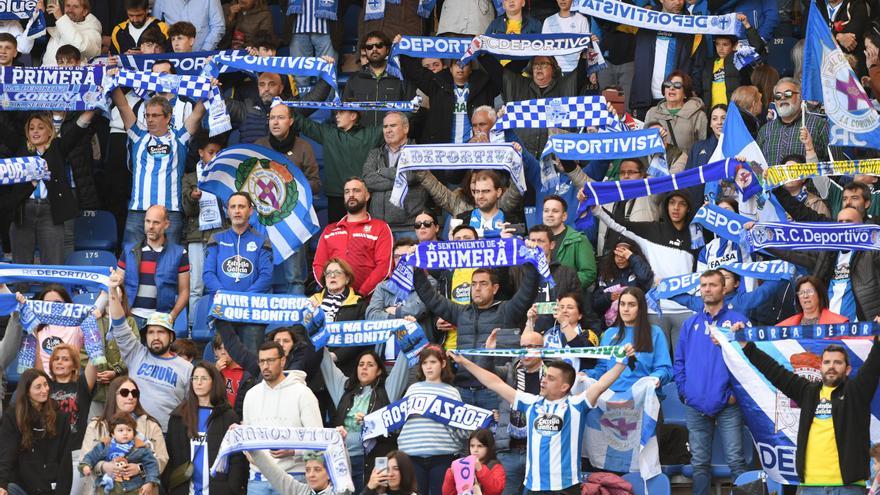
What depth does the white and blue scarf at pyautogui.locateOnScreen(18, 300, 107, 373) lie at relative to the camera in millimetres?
14641

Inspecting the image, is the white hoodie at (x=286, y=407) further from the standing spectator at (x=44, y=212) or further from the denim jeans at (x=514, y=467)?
the standing spectator at (x=44, y=212)

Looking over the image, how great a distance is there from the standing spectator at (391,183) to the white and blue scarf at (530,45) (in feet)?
4.10

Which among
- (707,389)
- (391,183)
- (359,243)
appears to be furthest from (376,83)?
(707,389)

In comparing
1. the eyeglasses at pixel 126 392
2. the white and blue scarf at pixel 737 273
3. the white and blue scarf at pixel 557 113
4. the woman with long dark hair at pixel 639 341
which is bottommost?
the eyeglasses at pixel 126 392

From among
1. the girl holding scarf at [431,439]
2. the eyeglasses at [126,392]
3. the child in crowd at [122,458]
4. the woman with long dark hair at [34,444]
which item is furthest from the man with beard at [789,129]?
the woman with long dark hair at [34,444]

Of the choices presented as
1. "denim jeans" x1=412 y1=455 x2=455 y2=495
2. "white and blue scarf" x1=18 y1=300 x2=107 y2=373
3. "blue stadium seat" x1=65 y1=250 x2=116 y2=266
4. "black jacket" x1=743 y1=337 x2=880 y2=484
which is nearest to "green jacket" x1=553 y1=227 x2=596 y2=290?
"denim jeans" x1=412 y1=455 x2=455 y2=495

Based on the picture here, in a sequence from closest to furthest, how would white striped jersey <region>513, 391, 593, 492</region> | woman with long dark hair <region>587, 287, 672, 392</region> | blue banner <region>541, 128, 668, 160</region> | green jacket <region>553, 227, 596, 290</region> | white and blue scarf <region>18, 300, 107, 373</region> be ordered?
1. white striped jersey <region>513, 391, 593, 492</region>
2. woman with long dark hair <region>587, 287, 672, 392</region>
3. white and blue scarf <region>18, 300, 107, 373</region>
4. green jacket <region>553, 227, 596, 290</region>
5. blue banner <region>541, 128, 668, 160</region>

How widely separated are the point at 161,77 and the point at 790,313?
6516mm

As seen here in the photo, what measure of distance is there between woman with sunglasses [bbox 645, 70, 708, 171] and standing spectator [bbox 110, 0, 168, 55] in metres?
5.37

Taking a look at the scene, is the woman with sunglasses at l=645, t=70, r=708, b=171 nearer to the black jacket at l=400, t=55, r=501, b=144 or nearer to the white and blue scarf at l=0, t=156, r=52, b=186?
the black jacket at l=400, t=55, r=501, b=144

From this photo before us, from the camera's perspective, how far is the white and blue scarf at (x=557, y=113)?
1702 centimetres

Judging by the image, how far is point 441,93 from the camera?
18203 millimetres

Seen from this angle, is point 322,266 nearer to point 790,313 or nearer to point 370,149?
point 370,149

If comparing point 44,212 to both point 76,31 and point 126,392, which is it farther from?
point 126,392
